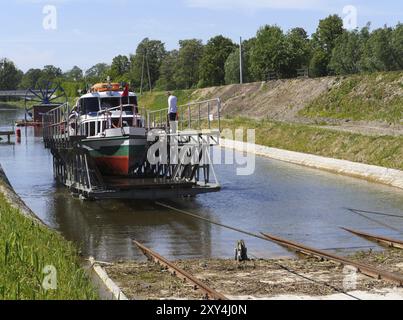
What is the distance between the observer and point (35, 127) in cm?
7281

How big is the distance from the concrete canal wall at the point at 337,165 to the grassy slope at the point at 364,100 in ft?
27.5

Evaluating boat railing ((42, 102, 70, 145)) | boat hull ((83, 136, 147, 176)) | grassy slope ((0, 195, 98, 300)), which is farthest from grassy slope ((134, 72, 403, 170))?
grassy slope ((0, 195, 98, 300))

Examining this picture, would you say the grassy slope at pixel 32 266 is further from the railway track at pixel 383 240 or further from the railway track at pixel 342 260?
the railway track at pixel 383 240

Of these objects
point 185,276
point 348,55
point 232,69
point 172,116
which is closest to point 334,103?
point 348,55

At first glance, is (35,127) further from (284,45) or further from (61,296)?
(61,296)

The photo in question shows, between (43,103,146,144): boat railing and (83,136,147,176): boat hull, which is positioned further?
(43,103,146,144): boat railing

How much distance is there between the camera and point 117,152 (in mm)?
21469

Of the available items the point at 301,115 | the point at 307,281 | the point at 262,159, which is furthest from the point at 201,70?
the point at 307,281

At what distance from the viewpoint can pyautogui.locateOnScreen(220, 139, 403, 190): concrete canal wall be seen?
1029 inches

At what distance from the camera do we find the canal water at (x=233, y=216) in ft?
50.9

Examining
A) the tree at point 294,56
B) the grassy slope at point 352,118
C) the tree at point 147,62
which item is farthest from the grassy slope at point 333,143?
the tree at point 147,62

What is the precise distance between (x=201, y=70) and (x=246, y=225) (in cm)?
9809

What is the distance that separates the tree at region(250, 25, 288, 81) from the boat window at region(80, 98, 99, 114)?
6320 centimetres

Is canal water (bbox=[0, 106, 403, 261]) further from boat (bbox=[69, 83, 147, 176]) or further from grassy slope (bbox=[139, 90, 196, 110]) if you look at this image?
grassy slope (bbox=[139, 90, 196, 110])
